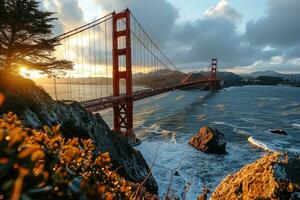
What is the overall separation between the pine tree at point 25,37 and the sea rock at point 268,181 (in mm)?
12715

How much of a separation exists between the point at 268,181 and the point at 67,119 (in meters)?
9.02

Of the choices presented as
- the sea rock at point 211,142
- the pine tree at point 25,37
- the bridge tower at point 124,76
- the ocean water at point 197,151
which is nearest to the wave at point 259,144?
the ocean water at point 197,151

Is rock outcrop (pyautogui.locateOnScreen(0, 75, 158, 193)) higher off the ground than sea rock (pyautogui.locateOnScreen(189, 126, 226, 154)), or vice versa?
rock outcrop (pyautogui.locateOnScreen(0, 75, 158, 193))

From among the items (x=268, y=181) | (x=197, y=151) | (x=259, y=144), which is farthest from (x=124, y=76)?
(x=268, y=181)

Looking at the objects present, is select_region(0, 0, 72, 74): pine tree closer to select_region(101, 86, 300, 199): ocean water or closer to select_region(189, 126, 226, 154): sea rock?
select_region(101, 86, 300, 199): ocean water

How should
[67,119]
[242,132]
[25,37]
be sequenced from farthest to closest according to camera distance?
[242,132]
[25,37]
[67,119]

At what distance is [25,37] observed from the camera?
15227mm

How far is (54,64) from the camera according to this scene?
16188 millimetres

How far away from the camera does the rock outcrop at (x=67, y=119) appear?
29.6ft

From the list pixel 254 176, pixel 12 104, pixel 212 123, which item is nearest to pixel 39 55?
pixel 12 104

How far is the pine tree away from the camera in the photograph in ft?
46.5

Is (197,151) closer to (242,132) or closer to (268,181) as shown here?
(242,132)

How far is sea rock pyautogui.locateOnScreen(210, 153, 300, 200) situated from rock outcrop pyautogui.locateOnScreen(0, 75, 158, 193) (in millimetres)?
6298

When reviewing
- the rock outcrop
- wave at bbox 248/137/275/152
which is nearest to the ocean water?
wave at bbox 248/137/275/152
